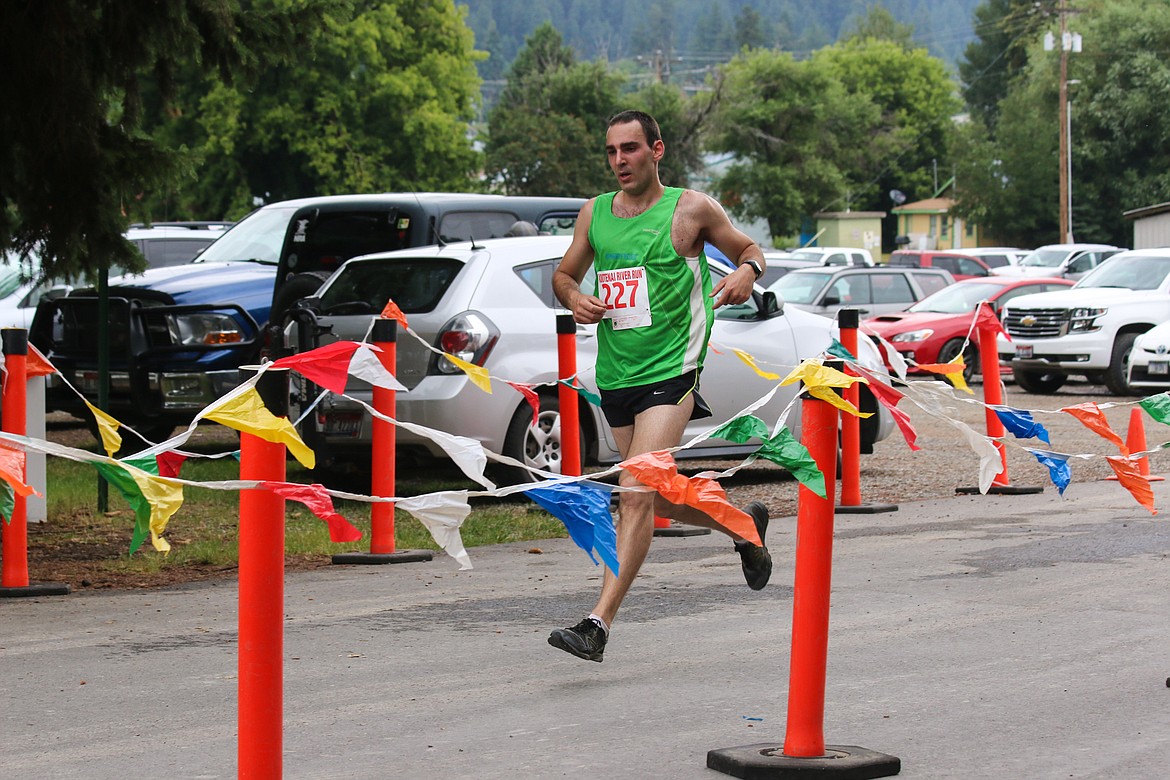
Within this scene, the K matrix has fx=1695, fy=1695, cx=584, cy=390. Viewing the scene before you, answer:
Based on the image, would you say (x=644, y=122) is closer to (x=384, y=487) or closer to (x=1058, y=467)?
(x=1058, y=467)

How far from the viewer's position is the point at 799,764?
4.52 meters

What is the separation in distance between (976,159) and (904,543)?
71.8 metres

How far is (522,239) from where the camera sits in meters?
11.3

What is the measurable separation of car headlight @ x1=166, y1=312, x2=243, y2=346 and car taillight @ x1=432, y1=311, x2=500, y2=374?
8.86 ft

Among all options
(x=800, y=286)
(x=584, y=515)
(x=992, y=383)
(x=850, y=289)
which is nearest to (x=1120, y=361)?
(x=850, y=289)

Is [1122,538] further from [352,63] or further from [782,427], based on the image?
[352,63]

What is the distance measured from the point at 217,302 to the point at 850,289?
14403mm

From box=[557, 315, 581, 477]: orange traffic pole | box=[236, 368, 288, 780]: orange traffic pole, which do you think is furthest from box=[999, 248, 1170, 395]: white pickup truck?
box=[236, 368, 288, 780]: orange traffic pole

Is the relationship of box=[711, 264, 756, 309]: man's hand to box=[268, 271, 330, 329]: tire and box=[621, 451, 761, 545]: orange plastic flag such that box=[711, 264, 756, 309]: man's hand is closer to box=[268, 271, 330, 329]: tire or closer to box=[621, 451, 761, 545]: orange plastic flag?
box=[621, 451, 761, 545]: orange plastic flag

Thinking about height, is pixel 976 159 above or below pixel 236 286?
above

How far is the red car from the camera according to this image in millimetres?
23594

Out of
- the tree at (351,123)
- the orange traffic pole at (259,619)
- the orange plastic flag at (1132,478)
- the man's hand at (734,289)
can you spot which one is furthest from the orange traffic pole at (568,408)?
the tree at (351,123)

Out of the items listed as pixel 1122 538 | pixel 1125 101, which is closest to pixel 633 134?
pixel 1122 538

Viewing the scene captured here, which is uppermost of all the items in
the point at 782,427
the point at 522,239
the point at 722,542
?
the point at 522,239
